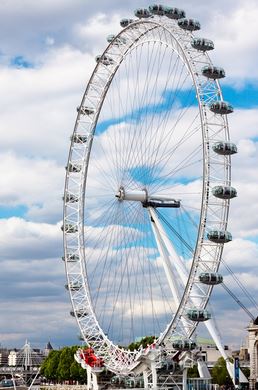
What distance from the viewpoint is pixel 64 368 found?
428ft

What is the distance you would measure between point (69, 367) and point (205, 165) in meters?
84.3

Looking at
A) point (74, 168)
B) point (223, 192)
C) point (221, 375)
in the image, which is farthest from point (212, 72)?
point (221, 375)

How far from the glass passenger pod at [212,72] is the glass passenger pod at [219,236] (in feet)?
36.7

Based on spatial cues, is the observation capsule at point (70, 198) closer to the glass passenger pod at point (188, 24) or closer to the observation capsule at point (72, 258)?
the observation capsule at point (72, 258)

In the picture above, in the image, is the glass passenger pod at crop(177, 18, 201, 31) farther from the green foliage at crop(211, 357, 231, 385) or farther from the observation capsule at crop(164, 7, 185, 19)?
the green foliage at crop(211, 357, 231, 385)

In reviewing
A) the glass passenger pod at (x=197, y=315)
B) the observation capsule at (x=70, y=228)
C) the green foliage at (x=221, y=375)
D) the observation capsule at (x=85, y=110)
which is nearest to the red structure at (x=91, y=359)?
the observation capsule at (x=70, y=228)

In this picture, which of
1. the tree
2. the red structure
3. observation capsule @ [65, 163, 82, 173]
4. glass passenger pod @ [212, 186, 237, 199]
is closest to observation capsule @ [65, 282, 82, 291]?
the red structure

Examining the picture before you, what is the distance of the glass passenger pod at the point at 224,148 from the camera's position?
5284 centimetres

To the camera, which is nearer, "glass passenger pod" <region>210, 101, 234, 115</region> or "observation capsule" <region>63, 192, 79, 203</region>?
"glass passenger pod" <region>210, 101, 234, 115</region>

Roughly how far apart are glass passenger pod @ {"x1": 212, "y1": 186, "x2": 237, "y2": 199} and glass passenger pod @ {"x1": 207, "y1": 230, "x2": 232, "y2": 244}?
2325mm

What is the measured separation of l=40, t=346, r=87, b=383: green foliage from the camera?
126188 millimetres

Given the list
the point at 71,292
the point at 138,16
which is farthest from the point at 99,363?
the point at 138,16

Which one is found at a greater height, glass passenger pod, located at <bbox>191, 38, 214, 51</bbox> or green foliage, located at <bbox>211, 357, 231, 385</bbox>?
glass passenger pod, located at <bbox>191, 38, 214, 51</bbox>

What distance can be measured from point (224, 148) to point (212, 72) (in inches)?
229
